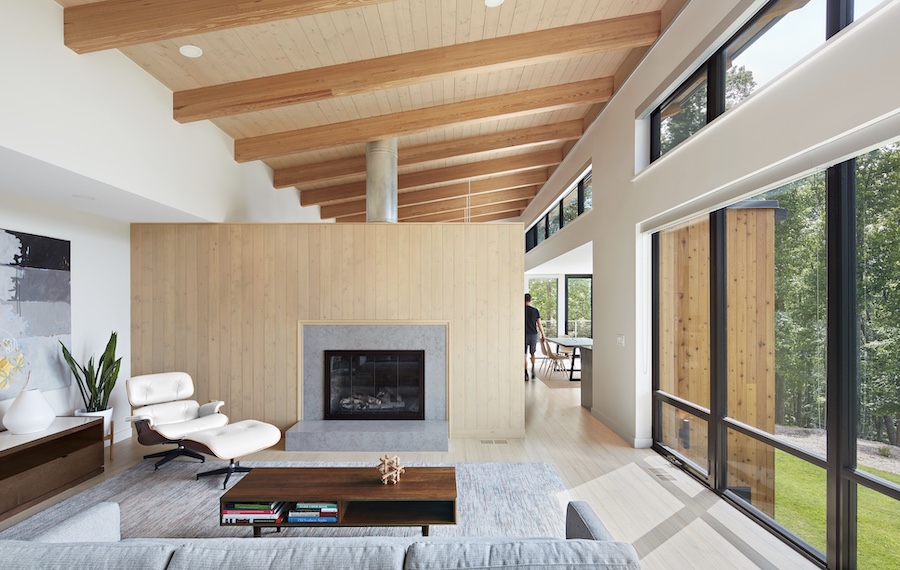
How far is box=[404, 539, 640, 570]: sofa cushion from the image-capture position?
1364mm

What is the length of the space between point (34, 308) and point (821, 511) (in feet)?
18.6

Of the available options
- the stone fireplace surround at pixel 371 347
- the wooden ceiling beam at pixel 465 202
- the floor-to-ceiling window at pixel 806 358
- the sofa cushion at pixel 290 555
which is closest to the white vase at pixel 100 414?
the stone fireplace surround at pixel 371 347

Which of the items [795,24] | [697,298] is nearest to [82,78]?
[795,24]

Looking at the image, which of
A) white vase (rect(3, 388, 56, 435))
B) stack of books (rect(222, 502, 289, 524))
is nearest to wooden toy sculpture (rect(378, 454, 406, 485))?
stack of books (rect(222, 502, 289, 524))

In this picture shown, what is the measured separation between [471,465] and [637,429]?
167 centimetres

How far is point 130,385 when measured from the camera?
4395 millimetres

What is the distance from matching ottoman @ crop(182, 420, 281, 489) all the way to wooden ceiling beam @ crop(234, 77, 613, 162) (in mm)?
2939

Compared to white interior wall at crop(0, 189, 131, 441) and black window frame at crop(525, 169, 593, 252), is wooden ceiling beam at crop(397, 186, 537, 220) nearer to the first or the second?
black window frame at crop(525, 169, 593, 252)

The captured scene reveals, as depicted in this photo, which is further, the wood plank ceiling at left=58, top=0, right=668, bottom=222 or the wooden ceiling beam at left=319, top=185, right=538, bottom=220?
the wooden ceiling beam at left=319, top=185, right=538, bottom=220

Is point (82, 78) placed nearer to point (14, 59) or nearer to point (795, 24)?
point (14, 59)

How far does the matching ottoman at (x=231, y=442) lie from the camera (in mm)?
→ 3766

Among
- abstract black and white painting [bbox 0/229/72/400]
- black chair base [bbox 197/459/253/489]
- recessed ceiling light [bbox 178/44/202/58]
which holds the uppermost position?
recessed ceiling light [bbox 178/44/202/58]

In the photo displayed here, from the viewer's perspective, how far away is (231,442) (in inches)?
151

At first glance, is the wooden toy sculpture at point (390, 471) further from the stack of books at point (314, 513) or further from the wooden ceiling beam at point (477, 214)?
the wooden ceiling beam at point (477, 214)
